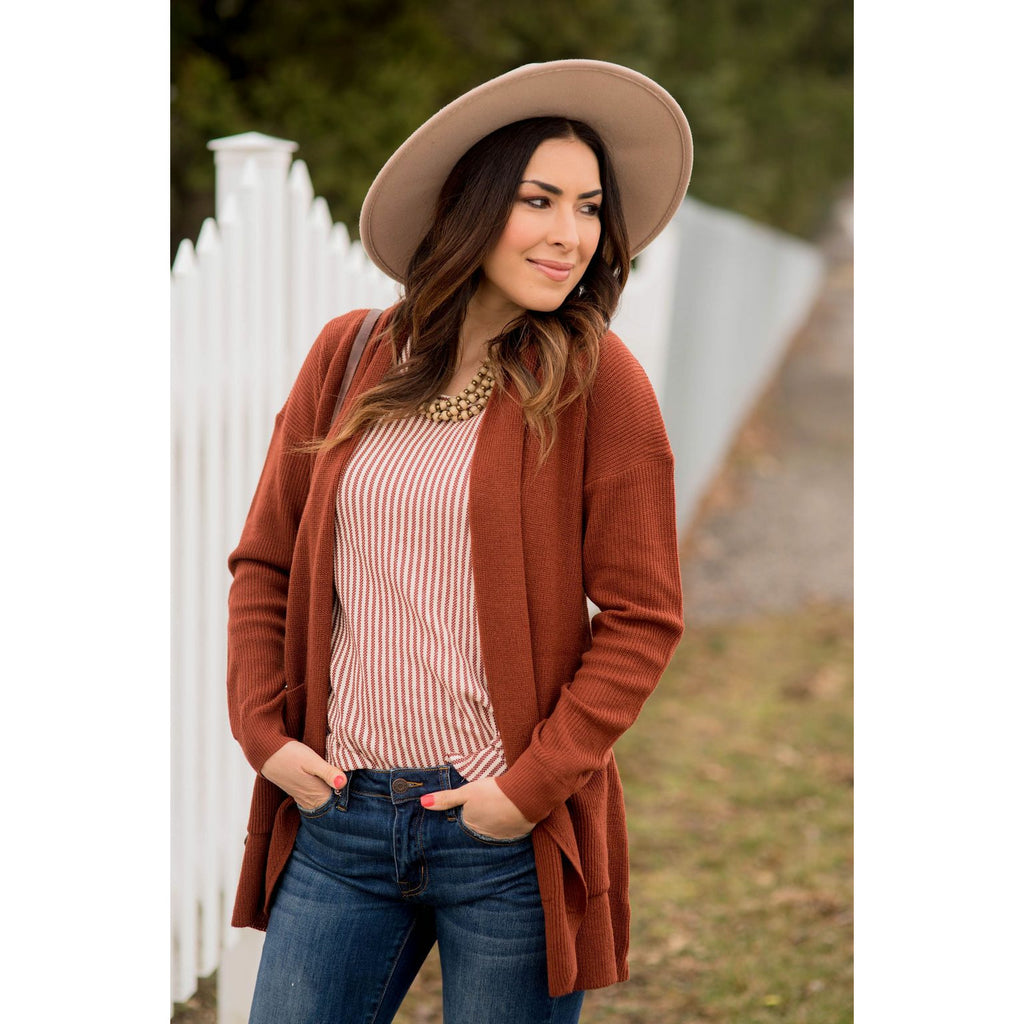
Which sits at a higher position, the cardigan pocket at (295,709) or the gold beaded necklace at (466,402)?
the gold beaded necklace at (466,402)

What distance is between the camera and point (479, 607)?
6.97ft

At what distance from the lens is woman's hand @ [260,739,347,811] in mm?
2191

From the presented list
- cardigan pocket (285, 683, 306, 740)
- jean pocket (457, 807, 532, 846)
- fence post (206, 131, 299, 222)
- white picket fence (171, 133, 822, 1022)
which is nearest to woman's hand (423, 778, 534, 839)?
jean pocket (457, 807, 532, 846)

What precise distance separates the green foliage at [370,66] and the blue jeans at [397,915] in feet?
18.7

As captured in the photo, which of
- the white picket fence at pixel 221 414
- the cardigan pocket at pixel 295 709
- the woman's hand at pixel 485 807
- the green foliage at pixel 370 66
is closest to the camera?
the woman's hand at pixel 485 807

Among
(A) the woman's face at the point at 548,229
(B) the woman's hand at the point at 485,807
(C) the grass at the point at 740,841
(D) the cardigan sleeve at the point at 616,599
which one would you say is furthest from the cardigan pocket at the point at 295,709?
(C) the grass at the point at 740,841

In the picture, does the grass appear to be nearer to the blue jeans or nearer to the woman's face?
the blue jeans

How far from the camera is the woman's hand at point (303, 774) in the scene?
2191 mm

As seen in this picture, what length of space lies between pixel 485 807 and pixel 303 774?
0.34 meters

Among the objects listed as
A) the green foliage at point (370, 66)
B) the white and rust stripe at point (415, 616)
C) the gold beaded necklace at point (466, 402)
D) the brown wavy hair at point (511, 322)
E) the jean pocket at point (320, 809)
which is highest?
the green foliage at point (370, 66)

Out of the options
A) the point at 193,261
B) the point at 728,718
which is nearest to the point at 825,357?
the point at 728,718

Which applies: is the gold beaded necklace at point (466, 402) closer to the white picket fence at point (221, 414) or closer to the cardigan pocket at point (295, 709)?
the cardigan pocket at point (295, 709)

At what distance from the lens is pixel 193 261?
3.19 meters

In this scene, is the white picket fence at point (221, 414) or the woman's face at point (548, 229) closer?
the woman's face at point (548, 229)
